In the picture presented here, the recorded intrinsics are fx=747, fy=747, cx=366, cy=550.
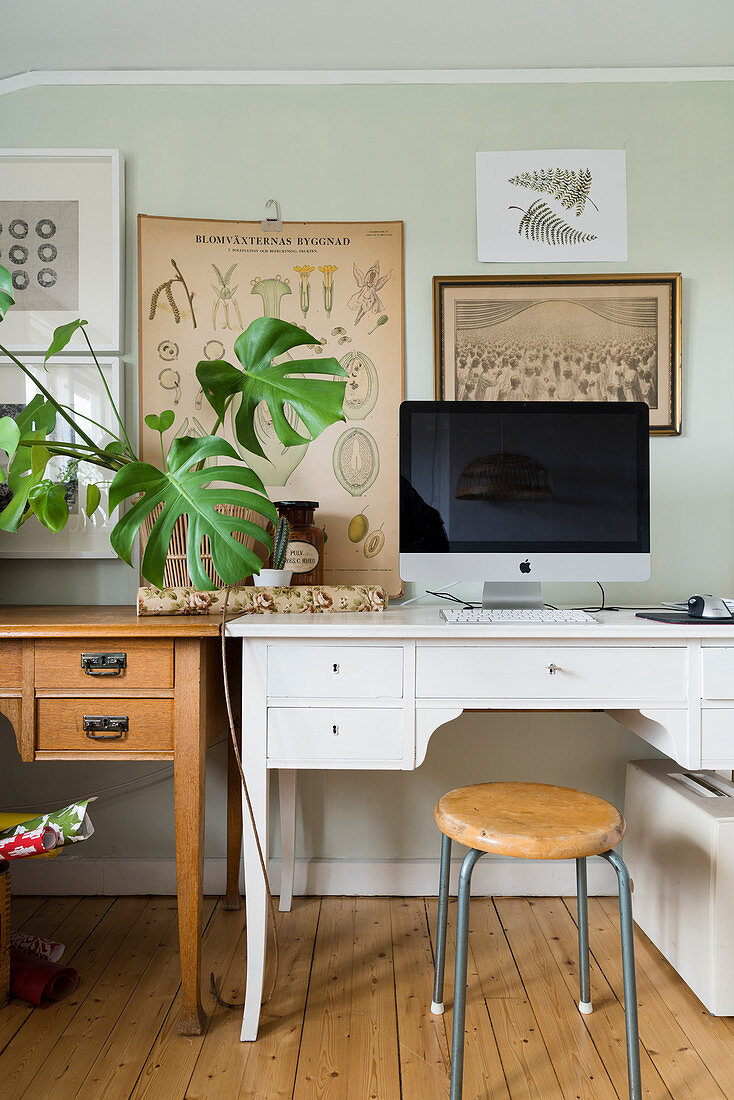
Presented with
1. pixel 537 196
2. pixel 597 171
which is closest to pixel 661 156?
pixel 597 171

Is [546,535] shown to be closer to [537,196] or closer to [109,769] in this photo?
[537,196]

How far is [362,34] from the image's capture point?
2.00 meters

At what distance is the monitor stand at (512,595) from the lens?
1821mm

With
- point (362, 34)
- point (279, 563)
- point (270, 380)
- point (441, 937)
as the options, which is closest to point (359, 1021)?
point (441, 937)

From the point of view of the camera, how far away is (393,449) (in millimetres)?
2160

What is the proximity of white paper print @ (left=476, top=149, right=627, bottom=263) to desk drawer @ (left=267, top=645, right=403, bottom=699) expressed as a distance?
125cm

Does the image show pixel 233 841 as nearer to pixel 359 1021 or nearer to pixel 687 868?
pixel 359 1021

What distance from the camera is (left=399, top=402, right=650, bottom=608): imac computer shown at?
1793 mm

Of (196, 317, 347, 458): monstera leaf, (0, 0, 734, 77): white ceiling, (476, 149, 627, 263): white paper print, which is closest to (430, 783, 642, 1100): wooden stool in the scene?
(196, 317, 347, 458): monstera leaf

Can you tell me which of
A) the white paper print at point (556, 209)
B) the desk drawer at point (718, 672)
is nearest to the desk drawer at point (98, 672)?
the desk drawer at point (718, 672)

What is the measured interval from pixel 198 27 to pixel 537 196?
1016mm

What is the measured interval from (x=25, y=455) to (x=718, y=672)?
160cm

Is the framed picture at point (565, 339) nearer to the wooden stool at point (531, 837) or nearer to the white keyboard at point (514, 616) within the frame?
the white keyboard at point (514, 616)

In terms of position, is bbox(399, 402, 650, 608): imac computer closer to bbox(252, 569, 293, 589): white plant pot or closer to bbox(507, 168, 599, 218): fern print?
bbox(252, 569, 293, 589): white plant pot
